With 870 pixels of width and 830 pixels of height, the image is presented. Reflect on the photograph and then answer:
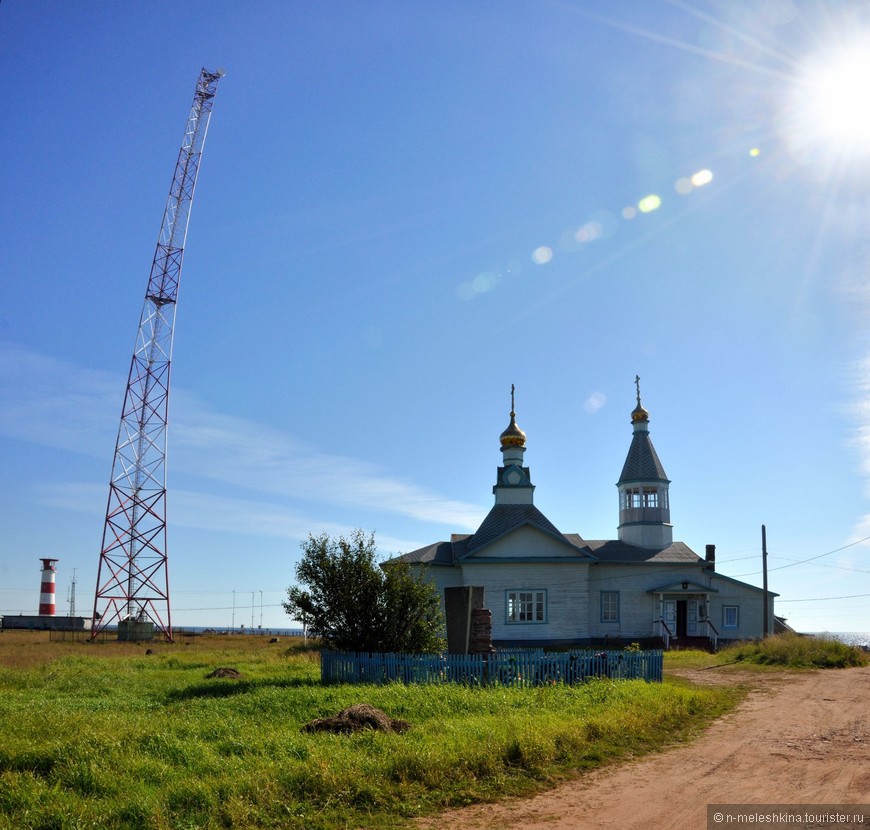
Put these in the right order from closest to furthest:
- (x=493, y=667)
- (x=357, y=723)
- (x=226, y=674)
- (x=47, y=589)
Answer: (x=357, y=723)
(x=493, y=667)
(x=226, y=674)
(x=47, y=589)

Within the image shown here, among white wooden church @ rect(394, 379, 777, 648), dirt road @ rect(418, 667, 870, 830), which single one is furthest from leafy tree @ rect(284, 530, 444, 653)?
white wooden church @ rect(394, 379, 777, 648)

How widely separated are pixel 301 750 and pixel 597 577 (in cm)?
2906

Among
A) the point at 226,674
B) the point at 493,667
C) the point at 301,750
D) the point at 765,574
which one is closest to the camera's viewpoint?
the point at 301,750

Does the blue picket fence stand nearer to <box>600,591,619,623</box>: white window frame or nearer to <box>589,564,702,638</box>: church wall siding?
<box>589,564,702,638</box>: church wall siding

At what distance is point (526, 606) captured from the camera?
117 ft

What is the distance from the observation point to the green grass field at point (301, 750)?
26.4ft

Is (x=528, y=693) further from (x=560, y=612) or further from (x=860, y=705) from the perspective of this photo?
(x=560, y=612)

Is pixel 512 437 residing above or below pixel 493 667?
above

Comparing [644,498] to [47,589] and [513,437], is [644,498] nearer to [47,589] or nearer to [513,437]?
[513,437]

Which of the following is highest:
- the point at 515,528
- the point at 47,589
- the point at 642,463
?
the point at 642,463

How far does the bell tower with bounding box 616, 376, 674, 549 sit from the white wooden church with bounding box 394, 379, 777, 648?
49 millimetres

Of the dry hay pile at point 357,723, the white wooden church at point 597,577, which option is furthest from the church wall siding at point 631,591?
the dry hay pile at point 357,723

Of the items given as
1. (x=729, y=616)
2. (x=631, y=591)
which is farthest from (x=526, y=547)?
(x=729, y=616)

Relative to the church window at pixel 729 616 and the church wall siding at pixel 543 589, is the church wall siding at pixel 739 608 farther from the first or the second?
the church wall siding at pixel 543 589
